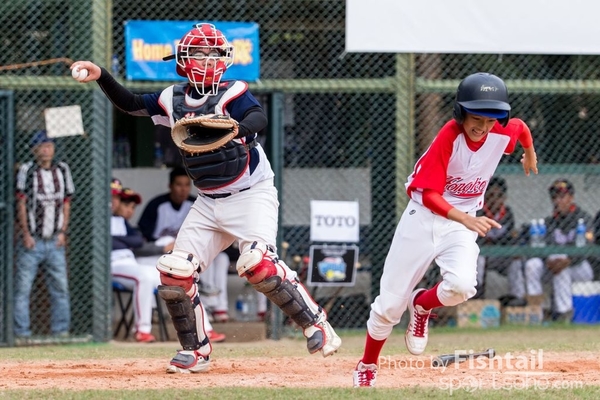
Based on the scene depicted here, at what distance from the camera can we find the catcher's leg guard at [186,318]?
614 centimetres

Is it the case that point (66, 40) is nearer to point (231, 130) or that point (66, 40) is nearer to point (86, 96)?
point (86, 96)

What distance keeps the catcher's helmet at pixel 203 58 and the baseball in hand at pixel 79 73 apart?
52cm

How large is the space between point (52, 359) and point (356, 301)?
3965 millimetres

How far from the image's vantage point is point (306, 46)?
10.8m

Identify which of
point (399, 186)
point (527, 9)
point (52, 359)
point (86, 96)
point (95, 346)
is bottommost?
point (95, 346)

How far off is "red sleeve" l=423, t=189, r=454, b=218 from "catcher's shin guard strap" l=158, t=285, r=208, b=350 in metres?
1.49

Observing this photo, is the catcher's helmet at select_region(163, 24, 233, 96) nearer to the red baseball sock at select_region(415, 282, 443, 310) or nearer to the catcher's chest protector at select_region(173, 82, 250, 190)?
the catcher's chest protector at select_region(173, 82, 250, 190)

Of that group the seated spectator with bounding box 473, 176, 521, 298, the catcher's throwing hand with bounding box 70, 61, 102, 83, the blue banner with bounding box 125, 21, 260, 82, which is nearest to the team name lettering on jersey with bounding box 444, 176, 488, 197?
the catcher's throwing hand with bounding box 70, 61, 102, 83

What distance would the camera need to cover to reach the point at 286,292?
241 inches

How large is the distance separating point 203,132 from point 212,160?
0.56ft

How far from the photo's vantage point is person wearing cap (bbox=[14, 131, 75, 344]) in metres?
9.65

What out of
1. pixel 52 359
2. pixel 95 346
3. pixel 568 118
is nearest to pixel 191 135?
pixel 52 359

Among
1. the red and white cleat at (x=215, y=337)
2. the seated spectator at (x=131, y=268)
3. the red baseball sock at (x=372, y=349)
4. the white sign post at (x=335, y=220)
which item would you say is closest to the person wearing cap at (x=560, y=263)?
the white sign post at (x=335, y=220)

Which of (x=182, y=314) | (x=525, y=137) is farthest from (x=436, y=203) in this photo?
(x=182, y=314)
